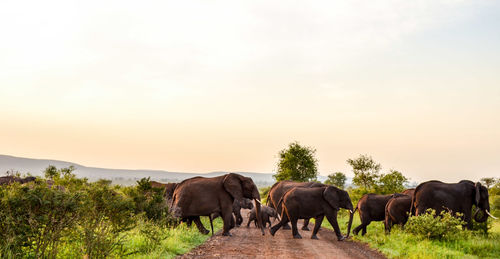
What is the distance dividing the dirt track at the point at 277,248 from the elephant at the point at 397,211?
2.65 m

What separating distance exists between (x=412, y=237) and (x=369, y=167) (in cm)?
3847

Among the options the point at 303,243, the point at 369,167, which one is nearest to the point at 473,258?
the point at 303,243

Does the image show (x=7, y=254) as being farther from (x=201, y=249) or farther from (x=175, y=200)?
(x=175, y=200)

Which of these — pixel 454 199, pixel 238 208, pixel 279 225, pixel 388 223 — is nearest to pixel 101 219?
pixel 279 225

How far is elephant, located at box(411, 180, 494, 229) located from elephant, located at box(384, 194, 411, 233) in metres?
0.36

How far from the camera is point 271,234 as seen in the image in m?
19.1

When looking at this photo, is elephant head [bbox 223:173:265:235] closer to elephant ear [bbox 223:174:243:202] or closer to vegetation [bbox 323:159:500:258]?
elephant ear [bbox 223:174:243:202]

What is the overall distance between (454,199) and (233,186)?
32.9ft

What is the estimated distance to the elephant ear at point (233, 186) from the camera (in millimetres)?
18734

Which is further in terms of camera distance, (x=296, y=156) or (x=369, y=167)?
(x=296, y=156)

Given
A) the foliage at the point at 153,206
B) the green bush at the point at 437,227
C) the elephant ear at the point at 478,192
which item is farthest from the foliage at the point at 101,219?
the elephant ear at the point at 478,192

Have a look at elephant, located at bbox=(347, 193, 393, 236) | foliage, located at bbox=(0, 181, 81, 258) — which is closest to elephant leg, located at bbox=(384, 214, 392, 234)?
elephant, located at bbox=(347, 193, 393, 236)

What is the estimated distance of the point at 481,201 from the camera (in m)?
18.7

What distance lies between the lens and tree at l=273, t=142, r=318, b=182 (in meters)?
59.7
